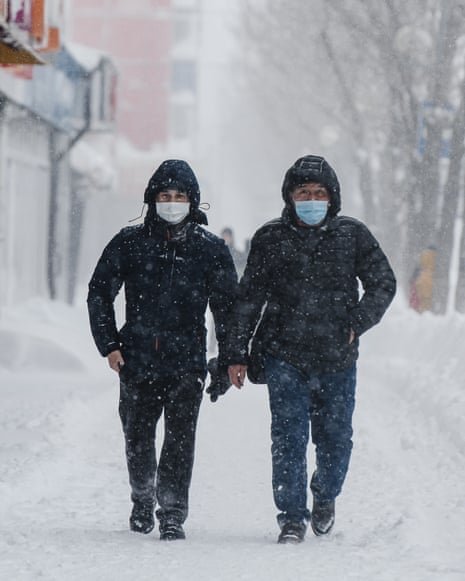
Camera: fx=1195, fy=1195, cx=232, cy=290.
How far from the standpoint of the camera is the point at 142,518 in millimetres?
5562

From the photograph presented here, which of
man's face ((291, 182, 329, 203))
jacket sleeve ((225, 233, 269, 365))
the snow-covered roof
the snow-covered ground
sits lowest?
the snow-covered ground

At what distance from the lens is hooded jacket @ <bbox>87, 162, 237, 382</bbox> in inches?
Result: 213

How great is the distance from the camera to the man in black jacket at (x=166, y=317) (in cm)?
540

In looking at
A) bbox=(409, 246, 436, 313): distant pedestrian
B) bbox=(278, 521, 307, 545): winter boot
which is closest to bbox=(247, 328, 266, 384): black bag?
bbox=(278, 521, 307, 545): winter boot

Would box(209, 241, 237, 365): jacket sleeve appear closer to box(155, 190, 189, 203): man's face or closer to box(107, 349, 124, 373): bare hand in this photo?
box(155, 190, 189, 203): man's face

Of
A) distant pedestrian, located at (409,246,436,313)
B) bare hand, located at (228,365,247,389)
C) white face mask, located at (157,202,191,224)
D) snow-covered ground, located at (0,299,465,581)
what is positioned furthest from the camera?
distant pedestrian, located at (409,246,436,313)

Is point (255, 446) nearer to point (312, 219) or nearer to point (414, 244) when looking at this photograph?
point (312, 219)

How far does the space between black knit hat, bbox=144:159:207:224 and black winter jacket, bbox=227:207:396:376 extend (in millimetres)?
314

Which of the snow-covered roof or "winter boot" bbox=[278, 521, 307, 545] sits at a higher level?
the snow-covered roof

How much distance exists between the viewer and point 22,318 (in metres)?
16.5

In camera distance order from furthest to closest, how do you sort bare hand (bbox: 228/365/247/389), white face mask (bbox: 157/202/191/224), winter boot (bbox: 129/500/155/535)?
winter boot (bbox: 129/500/155/535) < bare hand (bbox: 228/365/247/389) < white face mask (bbox: 157/202/191/224)

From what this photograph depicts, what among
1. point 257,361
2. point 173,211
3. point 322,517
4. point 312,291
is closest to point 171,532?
point 322,517

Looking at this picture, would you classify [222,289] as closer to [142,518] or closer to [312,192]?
[312,192]

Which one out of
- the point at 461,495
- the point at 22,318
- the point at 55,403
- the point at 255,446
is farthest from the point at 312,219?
the point at 22,318
